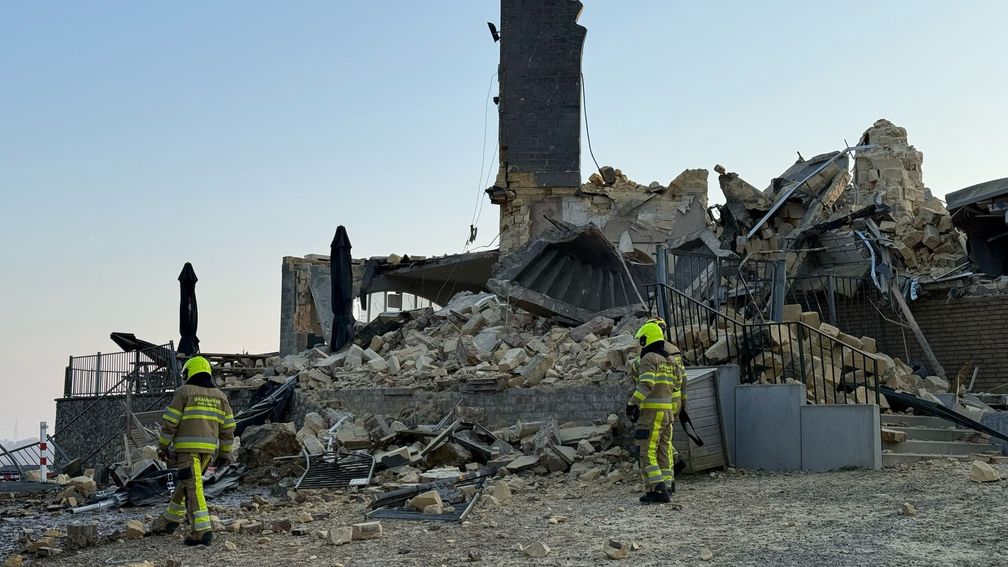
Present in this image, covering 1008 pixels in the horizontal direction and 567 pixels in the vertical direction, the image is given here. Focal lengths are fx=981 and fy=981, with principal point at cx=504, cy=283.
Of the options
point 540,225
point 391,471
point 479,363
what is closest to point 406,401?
point 479,363

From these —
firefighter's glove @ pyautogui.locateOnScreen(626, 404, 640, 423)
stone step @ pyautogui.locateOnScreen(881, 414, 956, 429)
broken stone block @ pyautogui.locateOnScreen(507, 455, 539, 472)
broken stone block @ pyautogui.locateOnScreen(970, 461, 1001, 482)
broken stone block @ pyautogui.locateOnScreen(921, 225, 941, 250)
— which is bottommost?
broken stone block @ pyautogui.locateOnScreen(507, 455, 539, 472)

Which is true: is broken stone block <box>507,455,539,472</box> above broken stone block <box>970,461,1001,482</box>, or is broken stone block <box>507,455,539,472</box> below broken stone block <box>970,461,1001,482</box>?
below

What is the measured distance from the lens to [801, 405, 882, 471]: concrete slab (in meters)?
8.87

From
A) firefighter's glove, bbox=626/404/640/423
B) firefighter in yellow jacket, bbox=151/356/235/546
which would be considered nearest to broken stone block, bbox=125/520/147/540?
firefighter in yellow jacket, bbox=151/356/235/546

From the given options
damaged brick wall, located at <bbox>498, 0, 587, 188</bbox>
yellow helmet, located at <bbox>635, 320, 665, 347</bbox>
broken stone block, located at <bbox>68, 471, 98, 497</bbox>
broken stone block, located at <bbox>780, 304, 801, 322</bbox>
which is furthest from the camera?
damaged brick wall, located at <bbox>498, 0, 587, 188</bbox>

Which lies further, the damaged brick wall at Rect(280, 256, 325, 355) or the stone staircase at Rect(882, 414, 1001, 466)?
the damaged brick wall at Rect(280, 256, 325, 355)

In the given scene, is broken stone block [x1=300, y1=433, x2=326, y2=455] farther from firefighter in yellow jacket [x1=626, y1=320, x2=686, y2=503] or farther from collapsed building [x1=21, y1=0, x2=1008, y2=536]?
firefighter in yellow jacket [x1=626, y1=320, x2=686, y2=503]

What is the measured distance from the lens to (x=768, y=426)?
954cm

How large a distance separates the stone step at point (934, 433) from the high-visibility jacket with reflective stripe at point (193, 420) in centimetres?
649

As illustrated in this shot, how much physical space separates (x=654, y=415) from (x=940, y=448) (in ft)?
10.6

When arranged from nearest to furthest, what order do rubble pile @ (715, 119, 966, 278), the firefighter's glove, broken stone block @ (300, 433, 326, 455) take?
the firefighter's glove < broken stone block @ (300, 433, 326, 455) < rubble pile @ (715, 119, 966, 278)

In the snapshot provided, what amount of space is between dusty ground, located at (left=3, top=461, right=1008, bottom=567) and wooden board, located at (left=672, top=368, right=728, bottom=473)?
556 millimetres

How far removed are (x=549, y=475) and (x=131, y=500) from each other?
460 cm

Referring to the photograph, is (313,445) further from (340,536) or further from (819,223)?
(819,223)
